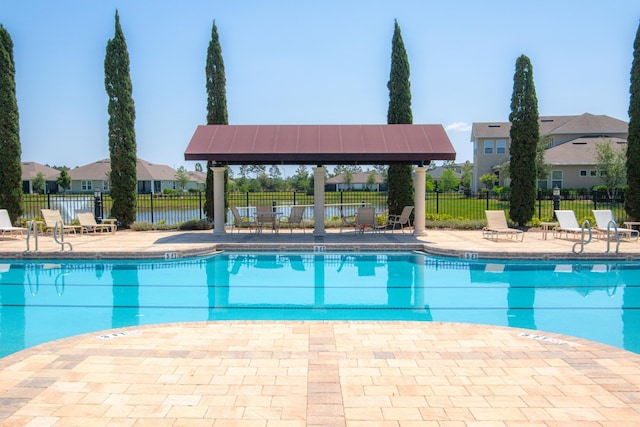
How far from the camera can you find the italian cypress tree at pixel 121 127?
18.3 metres

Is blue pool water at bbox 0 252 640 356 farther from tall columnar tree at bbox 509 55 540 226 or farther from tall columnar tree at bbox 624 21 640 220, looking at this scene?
tall columnar tree at bbox 624 21 640 220

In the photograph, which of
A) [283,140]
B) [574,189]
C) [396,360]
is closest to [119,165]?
[283,140]

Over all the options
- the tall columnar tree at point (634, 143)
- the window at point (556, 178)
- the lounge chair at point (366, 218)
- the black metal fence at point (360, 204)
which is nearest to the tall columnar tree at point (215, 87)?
the black metal fence at point (360, 204)

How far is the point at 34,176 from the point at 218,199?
5400cm

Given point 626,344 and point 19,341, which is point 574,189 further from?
point 19,341

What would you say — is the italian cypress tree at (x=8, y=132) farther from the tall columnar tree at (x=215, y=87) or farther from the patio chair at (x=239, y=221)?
the patio chair at (x=239, y=221)

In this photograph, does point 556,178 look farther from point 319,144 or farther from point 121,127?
point 121,127

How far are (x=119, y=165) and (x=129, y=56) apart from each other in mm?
3990

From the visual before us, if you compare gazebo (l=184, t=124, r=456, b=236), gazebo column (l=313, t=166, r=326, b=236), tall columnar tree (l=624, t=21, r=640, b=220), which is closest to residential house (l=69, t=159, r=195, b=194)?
gazebo (l=184, t=124, r=456, b=236)

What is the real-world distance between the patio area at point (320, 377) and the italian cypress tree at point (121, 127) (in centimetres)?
1395

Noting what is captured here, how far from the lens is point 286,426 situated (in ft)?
11.4

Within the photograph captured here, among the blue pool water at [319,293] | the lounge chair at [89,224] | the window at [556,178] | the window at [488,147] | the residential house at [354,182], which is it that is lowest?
A: the blue pool water at [319,293]

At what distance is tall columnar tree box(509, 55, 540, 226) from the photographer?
61.2 ft

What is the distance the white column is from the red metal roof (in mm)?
357
